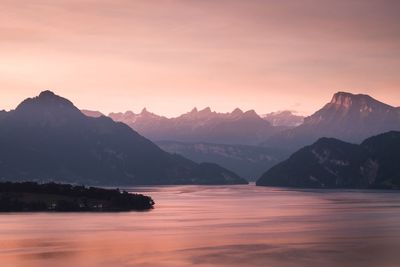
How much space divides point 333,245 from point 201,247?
23.0m

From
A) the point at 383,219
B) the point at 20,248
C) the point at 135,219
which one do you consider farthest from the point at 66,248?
the point at 383,219

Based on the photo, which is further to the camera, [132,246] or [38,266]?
[132,246]

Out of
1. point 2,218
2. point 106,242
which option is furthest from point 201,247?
point 2,218

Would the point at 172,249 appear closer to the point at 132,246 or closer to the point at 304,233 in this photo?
the point at 132,246

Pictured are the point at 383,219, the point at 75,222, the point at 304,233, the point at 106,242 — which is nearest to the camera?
the point at 106,242

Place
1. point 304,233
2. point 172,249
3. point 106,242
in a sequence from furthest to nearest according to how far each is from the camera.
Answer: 1. point 304,233
2. point 106,242
3. point 172,249

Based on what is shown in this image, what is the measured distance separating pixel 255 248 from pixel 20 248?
39.4 metres

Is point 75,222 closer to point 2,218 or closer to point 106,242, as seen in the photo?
point 2,218

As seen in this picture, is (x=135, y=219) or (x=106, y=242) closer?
(x=106, y=242)

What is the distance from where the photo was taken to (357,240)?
145 m

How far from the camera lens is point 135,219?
634 ft

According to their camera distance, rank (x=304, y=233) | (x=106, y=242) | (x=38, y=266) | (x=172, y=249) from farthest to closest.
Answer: (x=304, y=233) → (x=106, y=242) → (x=172, y=249) → (x=38, y=266)

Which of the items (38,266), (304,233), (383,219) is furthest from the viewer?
(383,219)

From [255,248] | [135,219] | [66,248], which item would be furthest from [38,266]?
[135,219]
